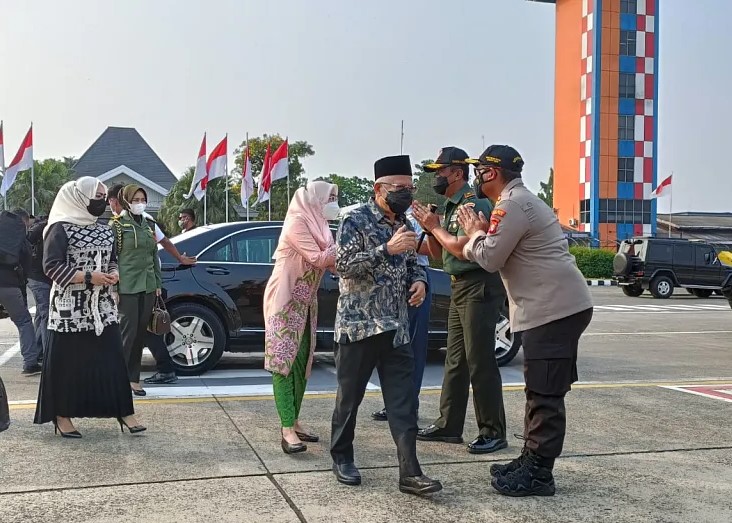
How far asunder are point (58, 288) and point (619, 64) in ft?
152

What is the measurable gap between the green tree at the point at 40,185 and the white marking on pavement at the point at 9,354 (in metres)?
31.2

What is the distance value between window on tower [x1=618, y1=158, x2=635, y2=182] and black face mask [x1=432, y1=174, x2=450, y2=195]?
44.9 metres

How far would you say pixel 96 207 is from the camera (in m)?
5.47

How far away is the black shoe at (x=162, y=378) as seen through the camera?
761 centimetres

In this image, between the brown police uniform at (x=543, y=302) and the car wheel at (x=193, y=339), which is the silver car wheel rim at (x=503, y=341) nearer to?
the car wheel at (x=193, y=339)

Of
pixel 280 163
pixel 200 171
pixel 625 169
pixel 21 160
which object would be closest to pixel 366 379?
pixel 21 160

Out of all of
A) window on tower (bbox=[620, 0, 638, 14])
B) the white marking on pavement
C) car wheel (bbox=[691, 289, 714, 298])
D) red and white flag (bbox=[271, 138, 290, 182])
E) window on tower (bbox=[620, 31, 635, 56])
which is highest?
window on tower (bbox=[620, 0, 638, 14])

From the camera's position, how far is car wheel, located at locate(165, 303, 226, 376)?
805cm

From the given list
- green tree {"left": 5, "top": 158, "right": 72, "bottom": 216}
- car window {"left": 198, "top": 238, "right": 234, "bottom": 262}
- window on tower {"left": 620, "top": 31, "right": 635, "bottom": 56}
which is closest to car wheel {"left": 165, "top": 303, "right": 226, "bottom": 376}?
car window {"left": 198, "top": 238, "right": 234, "bottom": 262}

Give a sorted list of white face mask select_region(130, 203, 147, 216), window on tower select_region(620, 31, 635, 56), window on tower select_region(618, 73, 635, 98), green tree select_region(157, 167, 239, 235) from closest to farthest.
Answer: white face mask select_region(130, 203, 147, 216)
green tree select_region(157, 167, 239, 235)
window on tower select_region(620, 31, 635, 56)
window on tower select_region(618, 73, 635, 98)

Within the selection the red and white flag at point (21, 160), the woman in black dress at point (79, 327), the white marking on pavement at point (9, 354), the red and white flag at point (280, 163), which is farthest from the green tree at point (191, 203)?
the woman in black dress at point (79, 327)

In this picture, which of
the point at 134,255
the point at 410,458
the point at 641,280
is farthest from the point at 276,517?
the point at 641,280

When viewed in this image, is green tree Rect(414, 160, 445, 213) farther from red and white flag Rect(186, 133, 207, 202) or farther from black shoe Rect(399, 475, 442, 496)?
red and white flag Rect(186, 133, 207, 202)

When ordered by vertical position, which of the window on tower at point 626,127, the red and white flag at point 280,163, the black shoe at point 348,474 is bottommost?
the black shoe at point 348,474
